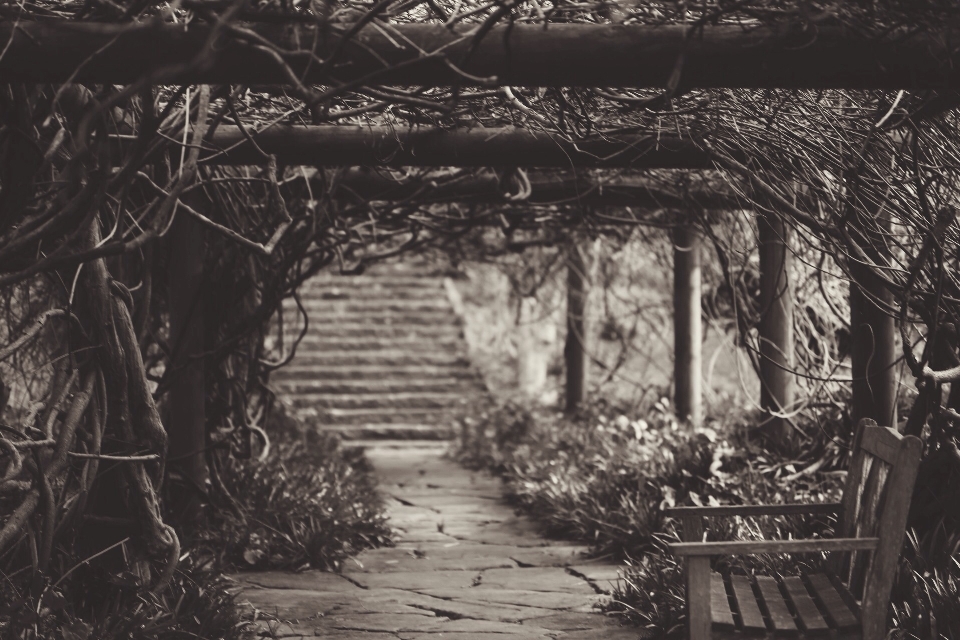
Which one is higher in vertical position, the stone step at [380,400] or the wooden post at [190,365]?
the wooden post at [190,365]

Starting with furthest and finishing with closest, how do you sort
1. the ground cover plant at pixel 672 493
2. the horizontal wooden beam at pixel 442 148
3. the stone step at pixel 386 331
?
the stone step at pixel 386 331
the horizontal wooden beam at pixel 442 148
the ground cover plant at pixel 672 493

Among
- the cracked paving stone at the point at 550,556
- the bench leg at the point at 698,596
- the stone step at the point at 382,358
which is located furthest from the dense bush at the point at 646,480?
the stone step at the point at 382,358

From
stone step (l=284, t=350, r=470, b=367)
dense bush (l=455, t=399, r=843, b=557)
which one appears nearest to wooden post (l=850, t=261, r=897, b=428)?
dense bush (l=455, t=399, r=843, b=557)

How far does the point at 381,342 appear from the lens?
14.2 metres

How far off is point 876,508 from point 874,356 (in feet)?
5.13

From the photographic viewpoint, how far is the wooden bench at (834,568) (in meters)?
2.90

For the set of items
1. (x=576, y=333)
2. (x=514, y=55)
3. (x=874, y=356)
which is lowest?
(x=576, y=333)

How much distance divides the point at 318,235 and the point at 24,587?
2.45 metres

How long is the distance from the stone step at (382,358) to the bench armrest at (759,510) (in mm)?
10339

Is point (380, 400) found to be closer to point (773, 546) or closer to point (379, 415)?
point (379, 415)

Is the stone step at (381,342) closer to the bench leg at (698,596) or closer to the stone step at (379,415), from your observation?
the stone step at (379,415)

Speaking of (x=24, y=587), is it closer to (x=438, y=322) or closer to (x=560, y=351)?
(x=438, y=322)

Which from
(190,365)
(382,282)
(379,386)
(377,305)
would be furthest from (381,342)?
(190,365)

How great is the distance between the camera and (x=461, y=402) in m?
12.9
